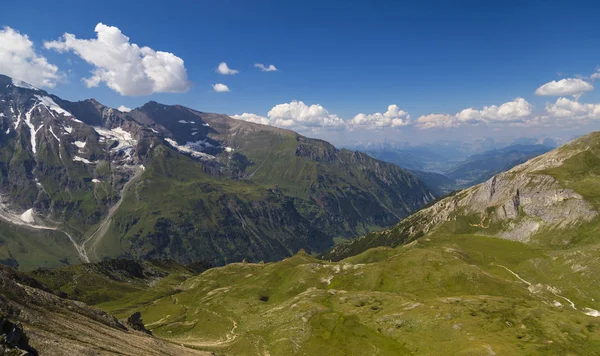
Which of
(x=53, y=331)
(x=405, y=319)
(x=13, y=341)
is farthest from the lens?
(x=405, y=319)

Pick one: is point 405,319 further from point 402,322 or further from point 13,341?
point 13,341

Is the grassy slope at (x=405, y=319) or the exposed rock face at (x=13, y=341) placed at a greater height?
the exposed rock face at (x=13, y=341)

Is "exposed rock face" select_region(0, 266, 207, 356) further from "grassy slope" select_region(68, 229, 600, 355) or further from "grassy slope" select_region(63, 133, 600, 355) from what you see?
"grassy slope" select_region(63, 133, 600, 355)

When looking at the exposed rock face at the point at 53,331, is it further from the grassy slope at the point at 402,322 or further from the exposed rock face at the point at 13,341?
the grassy slope at the point at 402,322

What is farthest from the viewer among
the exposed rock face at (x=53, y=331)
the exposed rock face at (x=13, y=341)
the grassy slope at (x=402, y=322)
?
the grassy slope at (x=402, y=322)

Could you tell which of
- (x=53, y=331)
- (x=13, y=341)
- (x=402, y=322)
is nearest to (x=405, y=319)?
(x=402, y=322)

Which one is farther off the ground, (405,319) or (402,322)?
(405,319)

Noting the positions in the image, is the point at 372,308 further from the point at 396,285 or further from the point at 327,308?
the point at 396,285

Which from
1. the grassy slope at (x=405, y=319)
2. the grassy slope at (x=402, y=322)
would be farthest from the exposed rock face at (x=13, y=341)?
the grassy slope at (x=405, y=319)

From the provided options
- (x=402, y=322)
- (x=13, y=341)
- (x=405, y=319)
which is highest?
(x=13, y=341)

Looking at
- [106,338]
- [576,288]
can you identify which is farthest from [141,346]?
[576,288]

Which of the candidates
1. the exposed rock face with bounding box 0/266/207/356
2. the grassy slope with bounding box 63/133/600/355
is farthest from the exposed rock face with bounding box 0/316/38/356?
the grassy slope with bounding box 63/133/600/355

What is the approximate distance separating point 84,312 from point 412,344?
307 ft

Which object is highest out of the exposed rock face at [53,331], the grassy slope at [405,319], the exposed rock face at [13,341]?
the exposed rock face at [13,341]
